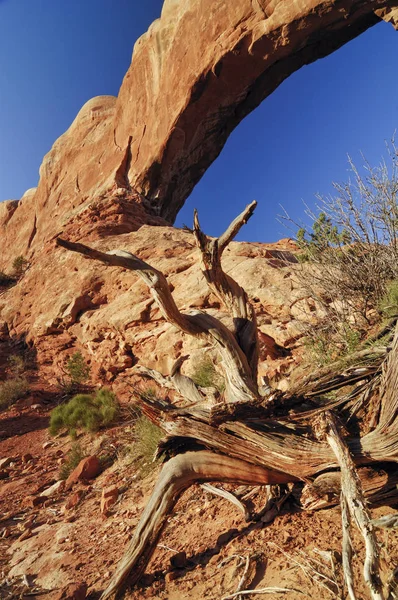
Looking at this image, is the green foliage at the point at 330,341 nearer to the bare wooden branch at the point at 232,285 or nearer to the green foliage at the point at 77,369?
the bare wooden branch at the point at 232,285

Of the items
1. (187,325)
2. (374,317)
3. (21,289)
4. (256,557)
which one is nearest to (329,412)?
(256,557)

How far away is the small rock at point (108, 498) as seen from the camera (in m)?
4.24

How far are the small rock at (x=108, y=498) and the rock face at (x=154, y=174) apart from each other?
454 centimetres

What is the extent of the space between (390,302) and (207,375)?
3967 millimetres

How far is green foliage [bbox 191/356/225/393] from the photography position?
7.02 meters

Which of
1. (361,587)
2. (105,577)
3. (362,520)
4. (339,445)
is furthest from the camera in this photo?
(105,577)

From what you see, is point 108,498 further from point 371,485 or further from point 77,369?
point 77,369

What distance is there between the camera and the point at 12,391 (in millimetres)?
10453

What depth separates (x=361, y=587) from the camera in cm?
187

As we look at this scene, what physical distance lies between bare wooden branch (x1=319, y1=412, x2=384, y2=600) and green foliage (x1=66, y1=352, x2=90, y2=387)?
9.71m

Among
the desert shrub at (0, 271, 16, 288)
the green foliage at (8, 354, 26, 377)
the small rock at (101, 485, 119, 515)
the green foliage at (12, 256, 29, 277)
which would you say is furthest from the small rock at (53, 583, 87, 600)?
the green foliage at (12, 256, 29, 277)

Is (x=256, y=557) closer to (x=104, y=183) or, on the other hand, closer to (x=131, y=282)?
(x=131, y=282)

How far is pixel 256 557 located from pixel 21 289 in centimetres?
1585

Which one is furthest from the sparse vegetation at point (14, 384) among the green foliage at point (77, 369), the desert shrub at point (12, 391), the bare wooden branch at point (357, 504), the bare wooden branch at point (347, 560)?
the bare wooden branch at point (347, 560)
